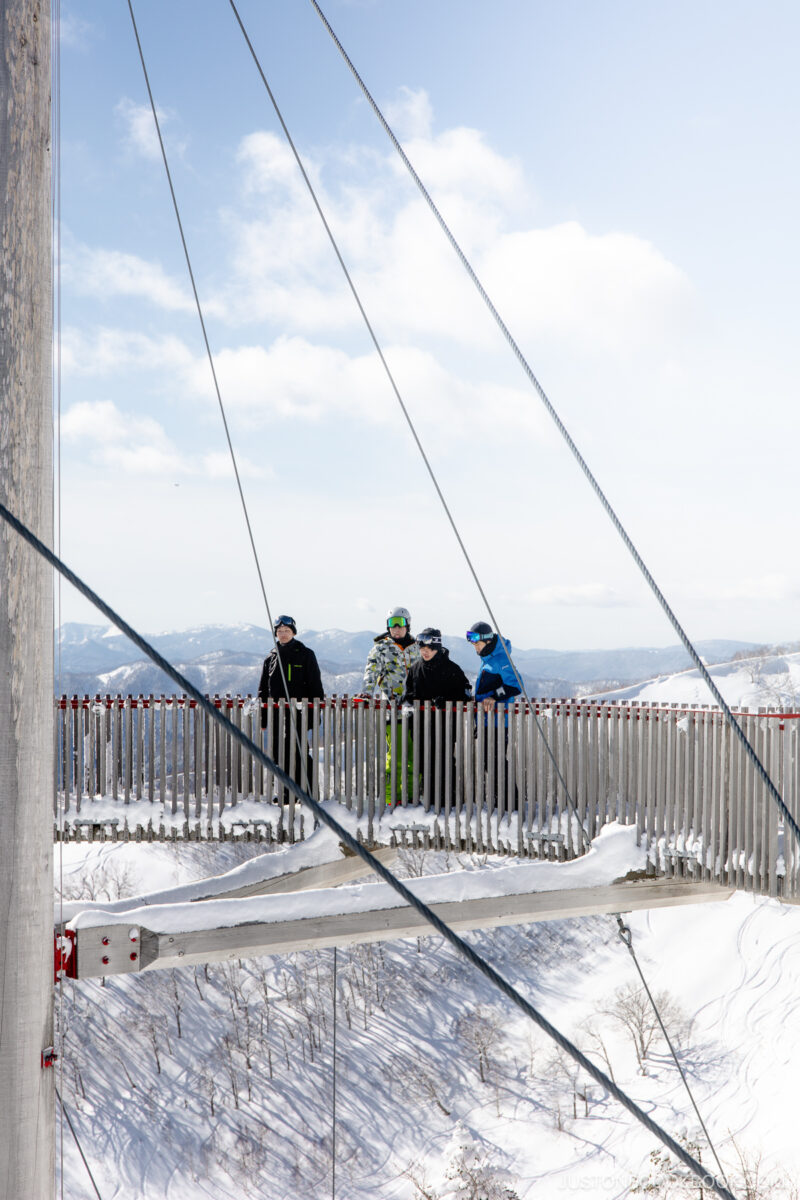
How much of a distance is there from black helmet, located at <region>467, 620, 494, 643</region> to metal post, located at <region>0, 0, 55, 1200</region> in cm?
557

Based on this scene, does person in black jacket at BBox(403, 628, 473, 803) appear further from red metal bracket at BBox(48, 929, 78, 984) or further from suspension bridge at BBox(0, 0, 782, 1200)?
red metal bracket at BBox(48, 929, 78, 984)

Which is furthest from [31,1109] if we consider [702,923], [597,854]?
[702,923]

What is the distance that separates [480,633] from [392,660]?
1379mm

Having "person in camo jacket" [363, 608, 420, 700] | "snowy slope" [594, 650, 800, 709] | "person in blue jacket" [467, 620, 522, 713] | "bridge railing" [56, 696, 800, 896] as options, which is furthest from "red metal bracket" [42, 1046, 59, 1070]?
"snowy slope" [594, 650, 800, 709]

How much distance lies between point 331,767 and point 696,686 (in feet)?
189

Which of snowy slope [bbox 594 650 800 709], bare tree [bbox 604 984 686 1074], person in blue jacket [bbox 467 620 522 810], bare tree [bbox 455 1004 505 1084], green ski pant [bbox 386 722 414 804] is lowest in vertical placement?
bare tree [bbox 455 1004 505 1084]

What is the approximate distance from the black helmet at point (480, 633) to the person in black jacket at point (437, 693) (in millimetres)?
556

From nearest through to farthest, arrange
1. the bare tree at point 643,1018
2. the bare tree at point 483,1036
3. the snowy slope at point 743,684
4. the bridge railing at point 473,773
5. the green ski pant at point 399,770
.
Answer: the bridge railing at point 473,773
the green ski pant at point 399,770
the bare tree at point 643,1018
the bare tree at point 483,1036
the snowy slope at point 743,684

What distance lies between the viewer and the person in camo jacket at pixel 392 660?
32.8ft

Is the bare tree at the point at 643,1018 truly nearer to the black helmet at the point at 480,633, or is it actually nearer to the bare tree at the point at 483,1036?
the bare tree at the point at 483,1036

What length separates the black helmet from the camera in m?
9.04

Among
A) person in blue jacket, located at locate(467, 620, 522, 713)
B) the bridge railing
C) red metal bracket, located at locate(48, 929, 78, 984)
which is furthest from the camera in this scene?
person in blue jacket, located at locate(467, 620, 522, 713)

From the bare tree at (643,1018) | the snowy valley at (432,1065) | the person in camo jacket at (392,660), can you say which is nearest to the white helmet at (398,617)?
the person in camo jacket at (392,660)

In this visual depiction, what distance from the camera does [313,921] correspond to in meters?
6.97
